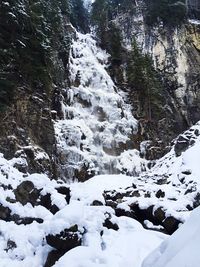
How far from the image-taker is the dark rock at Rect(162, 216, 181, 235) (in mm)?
12117

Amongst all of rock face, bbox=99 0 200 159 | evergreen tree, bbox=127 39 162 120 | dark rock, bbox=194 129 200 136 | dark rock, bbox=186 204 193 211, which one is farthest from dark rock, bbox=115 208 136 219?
evergreen tree, bbox=127 39 162 120

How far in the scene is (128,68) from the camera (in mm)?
33094

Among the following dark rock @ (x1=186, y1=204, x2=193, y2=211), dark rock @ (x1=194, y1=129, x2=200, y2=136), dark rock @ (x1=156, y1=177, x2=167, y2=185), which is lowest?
dark rock @ (x1=156, y1=177, x2=167, y2=185)

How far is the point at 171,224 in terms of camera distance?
12.2 metres

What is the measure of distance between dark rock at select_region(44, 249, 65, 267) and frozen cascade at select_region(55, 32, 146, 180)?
11378 millimetres

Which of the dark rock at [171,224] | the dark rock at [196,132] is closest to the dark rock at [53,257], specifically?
the dark rock at [171,224]

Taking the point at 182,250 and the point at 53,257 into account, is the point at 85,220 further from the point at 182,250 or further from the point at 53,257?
the point at 182,250

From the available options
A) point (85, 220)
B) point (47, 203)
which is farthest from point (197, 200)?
point (85, 220)

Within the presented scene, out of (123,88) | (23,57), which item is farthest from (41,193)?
(123,88)

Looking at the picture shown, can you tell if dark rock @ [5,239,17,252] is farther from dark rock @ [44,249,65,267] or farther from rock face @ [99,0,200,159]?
rock face @ [99,0,200,159]

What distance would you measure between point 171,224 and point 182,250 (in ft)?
26.8

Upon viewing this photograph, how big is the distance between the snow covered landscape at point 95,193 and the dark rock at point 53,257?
0.02 m

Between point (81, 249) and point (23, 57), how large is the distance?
13.9 metres

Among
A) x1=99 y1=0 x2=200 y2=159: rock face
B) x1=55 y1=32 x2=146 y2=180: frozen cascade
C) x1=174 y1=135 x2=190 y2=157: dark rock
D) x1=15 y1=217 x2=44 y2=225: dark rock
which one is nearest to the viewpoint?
x1=15 y1=217 x2=44 y2=225: dark rock
